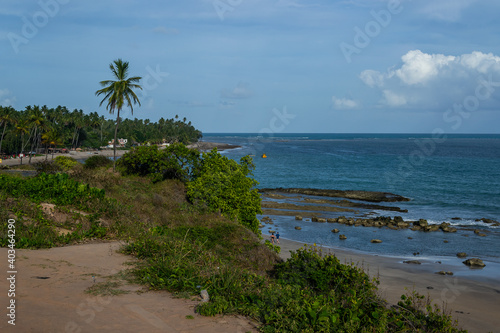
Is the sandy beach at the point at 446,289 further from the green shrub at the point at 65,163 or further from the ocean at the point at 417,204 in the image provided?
the green shrub at the point at 65,163

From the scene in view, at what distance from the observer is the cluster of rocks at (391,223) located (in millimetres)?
41156

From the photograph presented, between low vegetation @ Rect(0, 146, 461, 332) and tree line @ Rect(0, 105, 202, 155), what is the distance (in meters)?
58.8

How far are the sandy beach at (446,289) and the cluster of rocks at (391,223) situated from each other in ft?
40.2

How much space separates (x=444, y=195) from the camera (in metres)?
64.2

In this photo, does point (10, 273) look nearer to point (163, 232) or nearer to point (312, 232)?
point (163, 232)

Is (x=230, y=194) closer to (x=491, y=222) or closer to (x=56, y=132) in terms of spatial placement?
(x=491, y=222)

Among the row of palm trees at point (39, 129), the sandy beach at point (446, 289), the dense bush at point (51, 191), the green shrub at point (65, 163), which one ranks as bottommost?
the sandy beach at point (446, 289)

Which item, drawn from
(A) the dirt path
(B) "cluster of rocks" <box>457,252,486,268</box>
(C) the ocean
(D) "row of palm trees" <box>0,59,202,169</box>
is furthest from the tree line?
(A) the dirt path

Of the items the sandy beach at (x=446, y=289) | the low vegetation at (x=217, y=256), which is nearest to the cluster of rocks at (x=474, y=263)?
the sandy beach at (x=446, y=289)

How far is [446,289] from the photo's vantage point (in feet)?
76.9

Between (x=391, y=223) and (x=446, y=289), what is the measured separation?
20.3 m

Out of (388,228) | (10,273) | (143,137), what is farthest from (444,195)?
(143,137)

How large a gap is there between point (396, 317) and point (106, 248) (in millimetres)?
8770

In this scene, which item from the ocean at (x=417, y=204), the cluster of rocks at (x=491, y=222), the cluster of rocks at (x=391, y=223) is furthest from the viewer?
the cluster of rocks at (x=491, y=222)
